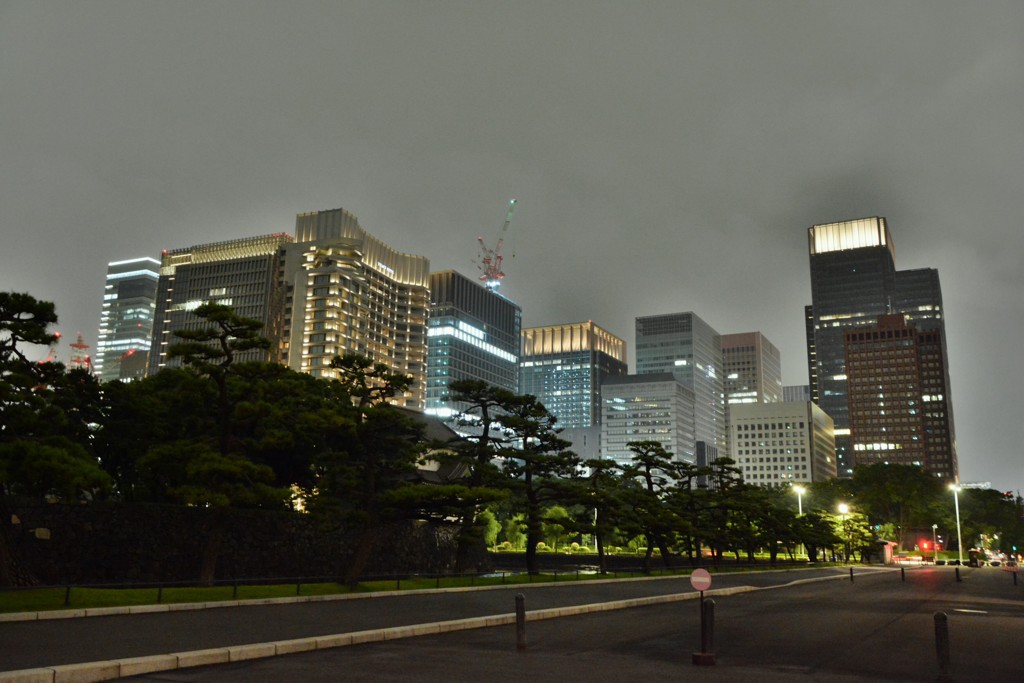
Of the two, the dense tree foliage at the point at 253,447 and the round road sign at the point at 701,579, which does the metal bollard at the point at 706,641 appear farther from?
the dense tree foliage at the point at 253,447

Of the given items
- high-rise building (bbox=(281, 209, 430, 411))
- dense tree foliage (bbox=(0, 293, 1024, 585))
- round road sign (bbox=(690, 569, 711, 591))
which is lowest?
round road sign (bbox=(690, 569, 711, 591))

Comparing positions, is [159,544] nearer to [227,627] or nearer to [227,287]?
[227,627]

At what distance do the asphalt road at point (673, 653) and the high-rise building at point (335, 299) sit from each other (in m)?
A: 146

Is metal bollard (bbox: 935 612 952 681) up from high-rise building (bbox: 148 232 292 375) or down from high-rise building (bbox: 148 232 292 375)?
down

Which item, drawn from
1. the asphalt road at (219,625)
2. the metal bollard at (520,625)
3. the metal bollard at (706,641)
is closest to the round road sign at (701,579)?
the metal bollard at (706,641)

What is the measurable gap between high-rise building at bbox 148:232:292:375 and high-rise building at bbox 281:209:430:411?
3.52 metres

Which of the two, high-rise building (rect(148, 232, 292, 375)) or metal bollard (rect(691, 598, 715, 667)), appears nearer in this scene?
metal bollard (rect(691, 598, 715, 667))

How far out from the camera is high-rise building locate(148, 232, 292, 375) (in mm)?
174000

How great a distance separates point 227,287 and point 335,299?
2815cm

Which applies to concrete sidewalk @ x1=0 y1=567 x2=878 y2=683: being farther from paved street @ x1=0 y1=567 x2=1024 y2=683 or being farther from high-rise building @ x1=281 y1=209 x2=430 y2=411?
high-rise building @ x1=281 y1=209 x2=430 y2=411

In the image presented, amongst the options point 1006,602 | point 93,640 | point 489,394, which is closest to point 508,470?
point 489,394

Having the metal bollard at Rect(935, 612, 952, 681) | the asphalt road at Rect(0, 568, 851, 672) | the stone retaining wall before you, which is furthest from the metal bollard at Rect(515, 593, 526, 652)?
the stone retaining wall

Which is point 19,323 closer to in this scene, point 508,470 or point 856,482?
point 508,470

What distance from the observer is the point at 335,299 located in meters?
170
